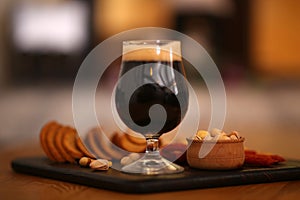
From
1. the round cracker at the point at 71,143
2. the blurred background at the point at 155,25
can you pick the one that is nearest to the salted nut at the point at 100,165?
the round cracker at the point at 71,143

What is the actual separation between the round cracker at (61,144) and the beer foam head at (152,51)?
25 cm

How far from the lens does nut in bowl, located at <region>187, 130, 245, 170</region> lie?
1.02 metres

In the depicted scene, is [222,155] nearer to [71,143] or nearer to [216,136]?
[216,136]

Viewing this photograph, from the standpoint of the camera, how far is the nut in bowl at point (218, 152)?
1.02 metres

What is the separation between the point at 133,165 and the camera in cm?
104

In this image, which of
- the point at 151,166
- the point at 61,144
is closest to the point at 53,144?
the point at 61,144

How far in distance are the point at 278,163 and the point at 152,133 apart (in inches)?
10.3

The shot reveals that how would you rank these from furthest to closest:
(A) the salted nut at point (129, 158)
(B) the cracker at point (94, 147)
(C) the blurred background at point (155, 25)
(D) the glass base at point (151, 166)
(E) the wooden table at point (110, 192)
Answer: (C) the blurred background at point (155, 25), (B) the cracker at point (94, 147), (A) the salted nut at point (129, 158), (D) the glass base at point (151, 166), (E) the wooden table at point (110, 192)

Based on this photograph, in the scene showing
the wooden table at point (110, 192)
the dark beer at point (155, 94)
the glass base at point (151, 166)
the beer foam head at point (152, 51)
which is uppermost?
the beer foam head at point (152, 51)

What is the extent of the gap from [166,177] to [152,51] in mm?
233

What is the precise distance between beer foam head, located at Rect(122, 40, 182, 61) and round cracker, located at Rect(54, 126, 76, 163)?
9.7 inches

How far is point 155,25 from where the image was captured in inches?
169

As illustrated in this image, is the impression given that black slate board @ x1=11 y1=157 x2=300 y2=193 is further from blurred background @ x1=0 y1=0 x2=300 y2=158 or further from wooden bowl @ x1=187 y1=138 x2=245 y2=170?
blurred background @ x1=0 y1=0 x2=300 y2=158

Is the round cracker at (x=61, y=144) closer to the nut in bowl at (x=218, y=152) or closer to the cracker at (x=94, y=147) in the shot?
the cracker at (x=94, y=147)
